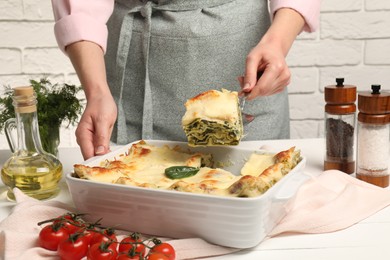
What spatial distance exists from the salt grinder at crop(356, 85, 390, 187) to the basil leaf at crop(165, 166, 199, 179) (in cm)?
36

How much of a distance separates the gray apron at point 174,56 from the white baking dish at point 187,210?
0.56 meters

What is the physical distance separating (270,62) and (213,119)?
202 mm

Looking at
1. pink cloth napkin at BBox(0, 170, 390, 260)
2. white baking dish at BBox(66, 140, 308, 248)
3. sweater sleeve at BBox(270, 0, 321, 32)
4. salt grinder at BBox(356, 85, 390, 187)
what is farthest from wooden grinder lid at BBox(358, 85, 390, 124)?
sweater sleeve at BBox(270, 0, 321, 32)

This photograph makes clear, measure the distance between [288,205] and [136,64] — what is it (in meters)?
0.69

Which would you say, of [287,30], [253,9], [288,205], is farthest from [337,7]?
[288,205]

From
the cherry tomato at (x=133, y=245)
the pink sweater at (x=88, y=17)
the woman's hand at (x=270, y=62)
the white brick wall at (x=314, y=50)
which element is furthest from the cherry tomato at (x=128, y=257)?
the white brick wall at (x=314, y=50)

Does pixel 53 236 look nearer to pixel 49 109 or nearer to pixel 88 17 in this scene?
pixel 49 109

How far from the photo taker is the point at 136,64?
154 cm

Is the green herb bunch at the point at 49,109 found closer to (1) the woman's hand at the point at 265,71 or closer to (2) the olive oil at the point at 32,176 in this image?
(2) the olive oil at the point at 32,176

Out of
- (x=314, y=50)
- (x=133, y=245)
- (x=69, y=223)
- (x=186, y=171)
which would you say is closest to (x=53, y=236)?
(x=69, y=223)

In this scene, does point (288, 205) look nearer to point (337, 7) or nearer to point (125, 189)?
point (125, 189)

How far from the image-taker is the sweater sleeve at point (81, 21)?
140cm

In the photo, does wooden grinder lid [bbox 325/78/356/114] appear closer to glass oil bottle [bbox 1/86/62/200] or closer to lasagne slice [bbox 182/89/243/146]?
lasagne slice [bbox 182/89/243/146]

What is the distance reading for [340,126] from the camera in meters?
1.25
